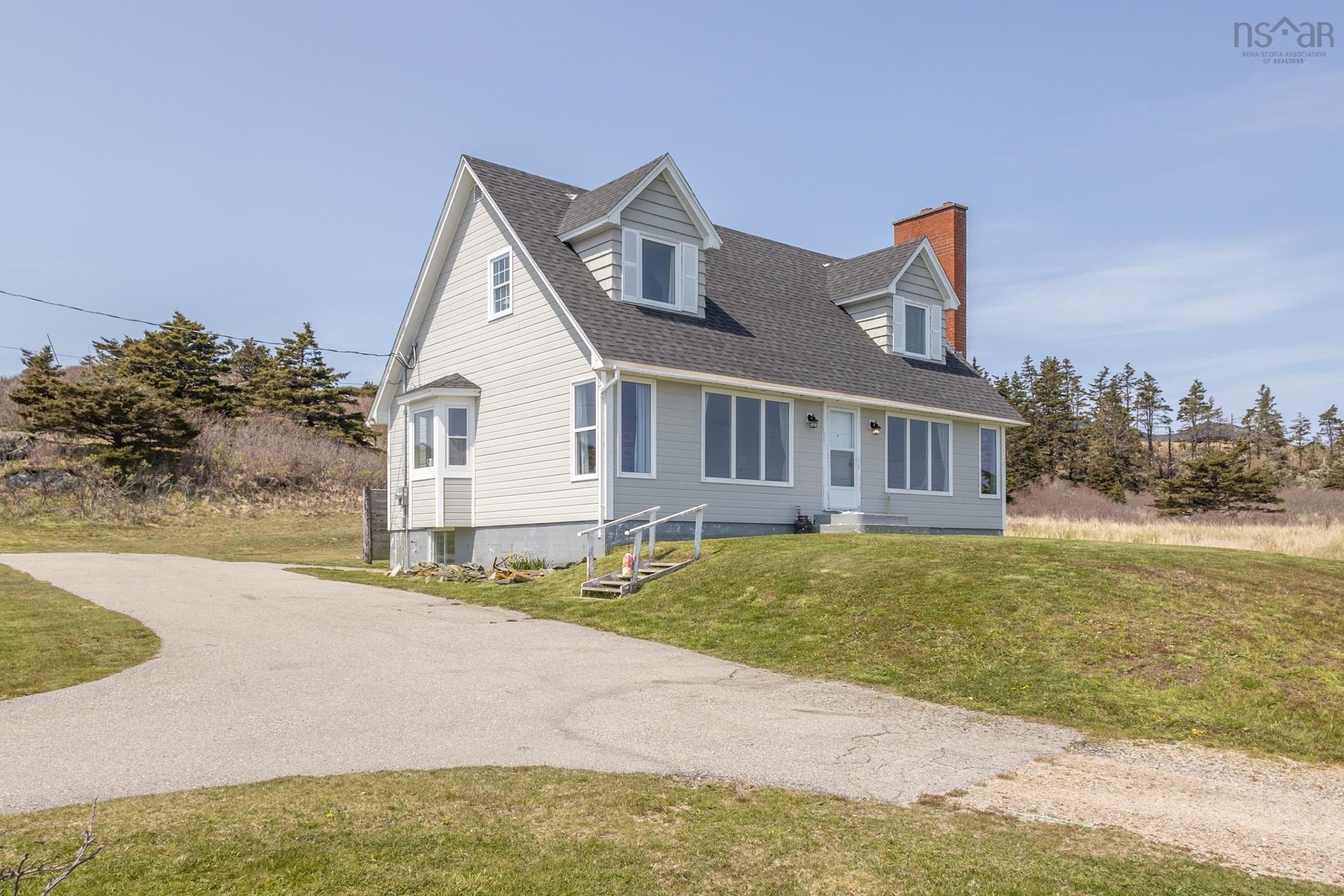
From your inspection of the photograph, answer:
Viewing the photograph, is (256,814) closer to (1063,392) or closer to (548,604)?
(548,604)

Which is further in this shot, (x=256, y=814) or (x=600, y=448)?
(x=600, y=448)

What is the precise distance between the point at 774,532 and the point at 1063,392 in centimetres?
6928

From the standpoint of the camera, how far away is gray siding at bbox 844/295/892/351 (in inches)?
1072

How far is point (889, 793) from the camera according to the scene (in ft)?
23.5

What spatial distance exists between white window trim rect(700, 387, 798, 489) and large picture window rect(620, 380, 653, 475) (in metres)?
1.29

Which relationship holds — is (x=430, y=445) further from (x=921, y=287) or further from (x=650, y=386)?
(x=921, y=287)

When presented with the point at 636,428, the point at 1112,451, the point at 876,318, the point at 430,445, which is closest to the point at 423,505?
the point at 430,445

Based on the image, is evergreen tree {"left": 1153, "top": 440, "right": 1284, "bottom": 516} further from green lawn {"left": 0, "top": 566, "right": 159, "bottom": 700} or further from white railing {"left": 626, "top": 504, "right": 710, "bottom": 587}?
green lawn {"left": 0, "top": 566, "right": 159, "bottom": 700}

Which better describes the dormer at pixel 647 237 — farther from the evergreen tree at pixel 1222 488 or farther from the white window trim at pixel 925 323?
the evergreen tree at pixel 1222 488

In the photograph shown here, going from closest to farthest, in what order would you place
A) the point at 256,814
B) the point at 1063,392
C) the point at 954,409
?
the point at 256,814 < the point at 954,409 < the point at 1063,392

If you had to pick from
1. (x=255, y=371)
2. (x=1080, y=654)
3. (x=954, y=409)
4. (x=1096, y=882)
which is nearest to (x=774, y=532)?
(x=954, y=409)

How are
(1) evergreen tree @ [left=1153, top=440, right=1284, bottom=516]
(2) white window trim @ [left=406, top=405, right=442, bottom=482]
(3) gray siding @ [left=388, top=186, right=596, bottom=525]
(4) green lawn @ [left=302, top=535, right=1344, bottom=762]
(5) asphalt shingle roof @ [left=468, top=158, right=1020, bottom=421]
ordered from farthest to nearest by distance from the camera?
1. (1) evergreen tree @ [left=1153, top=440, right=1284, bottom=516]
2. (2) white window trim @ [left=406, top=405, right=442, bottom=482]
3. (5) asphalt shingle roof @ [left=468, top=158, right=1020, bottom=421]
4. (3) gray siding @ [left=388, top=186, right=596, bottom=525]
5. (4) green lawn @ [left=302, top=535, right=1344, bottom=762]

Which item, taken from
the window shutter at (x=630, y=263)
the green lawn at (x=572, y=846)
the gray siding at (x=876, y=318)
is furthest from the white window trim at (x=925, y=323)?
the green lawn at (x=572, y=846)

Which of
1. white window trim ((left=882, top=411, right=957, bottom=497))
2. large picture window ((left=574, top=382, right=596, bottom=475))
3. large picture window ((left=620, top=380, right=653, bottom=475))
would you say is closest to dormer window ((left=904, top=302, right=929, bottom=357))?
white window trim ((left=882, top=411, right=957, bottom=497))
